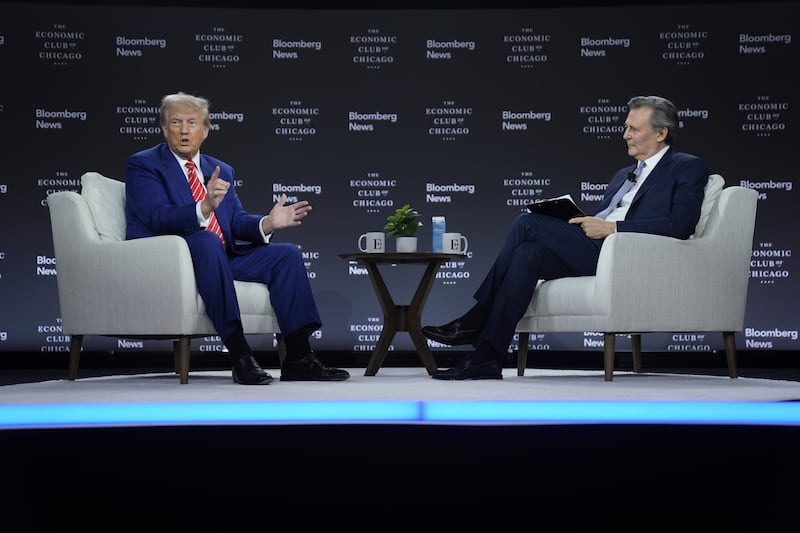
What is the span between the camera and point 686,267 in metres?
3.93

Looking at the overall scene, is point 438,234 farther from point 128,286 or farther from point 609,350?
point 128,286

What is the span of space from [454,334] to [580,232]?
0.78 meters

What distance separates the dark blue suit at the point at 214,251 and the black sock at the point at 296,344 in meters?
0.02

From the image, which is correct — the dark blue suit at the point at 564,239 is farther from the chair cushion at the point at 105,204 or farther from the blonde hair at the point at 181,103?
the chair cushion at the point at 105,204

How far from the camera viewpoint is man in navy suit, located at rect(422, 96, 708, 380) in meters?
3.98

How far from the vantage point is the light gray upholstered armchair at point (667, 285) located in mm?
3840

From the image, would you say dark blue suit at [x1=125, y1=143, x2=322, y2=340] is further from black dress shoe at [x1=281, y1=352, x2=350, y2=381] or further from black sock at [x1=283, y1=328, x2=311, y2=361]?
black dress shoe at [x1=281, y1=352, x2=350, y2=381]

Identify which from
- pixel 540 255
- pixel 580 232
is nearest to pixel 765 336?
pixel 580 232

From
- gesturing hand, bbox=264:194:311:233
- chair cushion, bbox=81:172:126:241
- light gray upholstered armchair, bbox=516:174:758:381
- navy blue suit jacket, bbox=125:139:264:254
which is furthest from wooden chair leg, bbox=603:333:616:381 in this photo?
chair cushion, bbox=81:172:126:241

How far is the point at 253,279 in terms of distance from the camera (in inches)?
164
